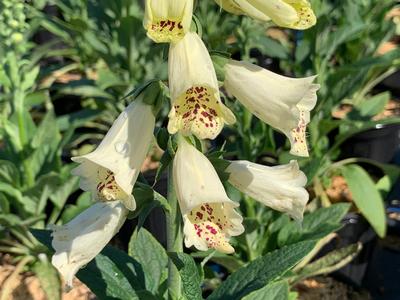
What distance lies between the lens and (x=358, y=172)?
2.37 m

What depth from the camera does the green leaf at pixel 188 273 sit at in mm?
1006

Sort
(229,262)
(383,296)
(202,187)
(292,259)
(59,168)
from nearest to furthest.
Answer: (202,187) < (292,259) < (229,262) < (59,168) < (383,296)

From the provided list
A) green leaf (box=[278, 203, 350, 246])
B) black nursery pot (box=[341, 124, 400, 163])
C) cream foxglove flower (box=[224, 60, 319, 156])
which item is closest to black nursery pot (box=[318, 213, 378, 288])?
green leaf (box=[278, 203, 350, 246])

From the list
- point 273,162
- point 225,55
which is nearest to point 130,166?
point 225,55

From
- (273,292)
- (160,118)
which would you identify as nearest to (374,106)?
(160,118)

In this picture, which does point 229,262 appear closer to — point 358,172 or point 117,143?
point 358,172

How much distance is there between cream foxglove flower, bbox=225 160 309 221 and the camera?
1042 millimetres

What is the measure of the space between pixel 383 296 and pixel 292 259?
1323 mm

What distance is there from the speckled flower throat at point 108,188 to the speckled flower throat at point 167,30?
21 centimetres

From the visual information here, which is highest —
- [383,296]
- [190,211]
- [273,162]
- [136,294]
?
[190,211]

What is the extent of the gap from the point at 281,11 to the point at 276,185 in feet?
0.91

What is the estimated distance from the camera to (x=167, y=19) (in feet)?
2.84

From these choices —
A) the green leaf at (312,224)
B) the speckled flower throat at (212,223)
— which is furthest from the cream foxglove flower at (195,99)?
the green leaf at (312,224)

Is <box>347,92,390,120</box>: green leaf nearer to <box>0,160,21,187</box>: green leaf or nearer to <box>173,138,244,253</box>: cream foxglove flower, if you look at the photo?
<box>0,160,21,187</box>: green leaf
